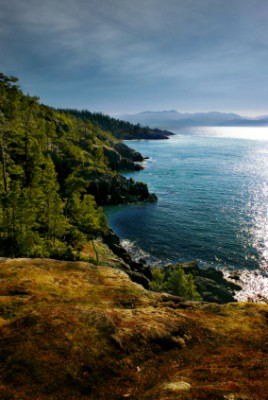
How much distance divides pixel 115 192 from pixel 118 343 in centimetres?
10083

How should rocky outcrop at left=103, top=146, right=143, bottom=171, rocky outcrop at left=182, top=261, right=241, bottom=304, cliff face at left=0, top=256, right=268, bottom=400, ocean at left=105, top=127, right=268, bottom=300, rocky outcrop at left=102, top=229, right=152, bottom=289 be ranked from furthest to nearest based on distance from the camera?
rocky outcrop at left=103, top=146, right=143, bottom=171 < ocean at left=105, top=127, right=268, bottom=300 < rocky outcrop at left=102, top=229, right=152, bottom=289 < rocky outcrop at left=182, top=261, right=241, bottom=304 < cliff face at left=0, top=256, right=268, bottom=400

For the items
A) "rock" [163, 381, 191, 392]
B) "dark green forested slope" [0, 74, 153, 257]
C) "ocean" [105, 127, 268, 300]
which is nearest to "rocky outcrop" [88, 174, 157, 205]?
"dark green forested slope" [0, 74, 153, 257]

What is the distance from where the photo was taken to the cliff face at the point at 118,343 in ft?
54.0

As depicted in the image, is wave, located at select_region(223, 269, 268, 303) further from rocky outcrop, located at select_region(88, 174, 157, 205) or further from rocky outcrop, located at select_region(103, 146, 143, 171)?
rocky outcrop, located at select_region(103, 146, 143, 171)

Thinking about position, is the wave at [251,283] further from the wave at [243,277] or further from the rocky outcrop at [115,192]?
the rocky outcrop at [115,192]

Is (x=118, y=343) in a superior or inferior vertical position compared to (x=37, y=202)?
inferior

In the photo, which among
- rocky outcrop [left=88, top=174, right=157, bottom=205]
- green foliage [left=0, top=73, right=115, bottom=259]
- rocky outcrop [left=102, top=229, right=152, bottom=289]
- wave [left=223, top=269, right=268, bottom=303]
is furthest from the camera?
rocky outcrop [left=88, top=174, right=157, bottom=205]

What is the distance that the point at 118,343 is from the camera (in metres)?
20.9

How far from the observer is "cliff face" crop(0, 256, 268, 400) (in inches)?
648

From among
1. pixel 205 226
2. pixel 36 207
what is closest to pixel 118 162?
pixel 205 226

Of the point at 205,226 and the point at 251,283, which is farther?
the point at 205,226

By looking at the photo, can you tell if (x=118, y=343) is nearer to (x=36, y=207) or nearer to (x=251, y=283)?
(x=36, y=207)

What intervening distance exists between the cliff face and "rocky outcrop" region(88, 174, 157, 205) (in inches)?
3330

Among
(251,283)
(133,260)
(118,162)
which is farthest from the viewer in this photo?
(118,162)
